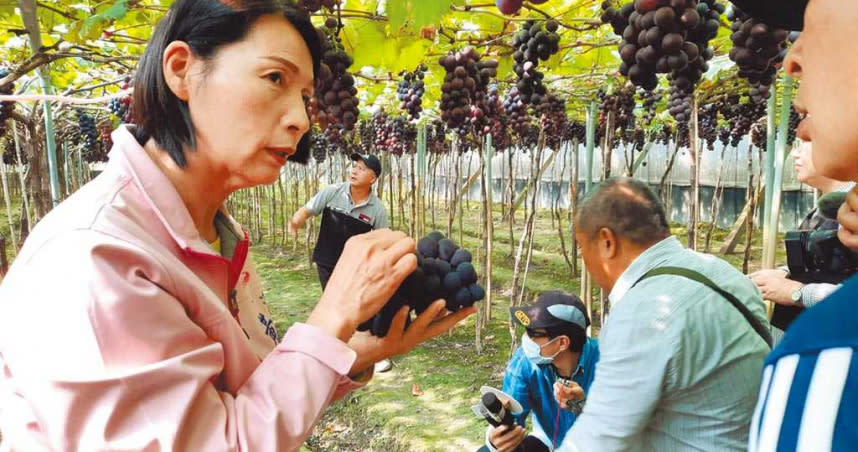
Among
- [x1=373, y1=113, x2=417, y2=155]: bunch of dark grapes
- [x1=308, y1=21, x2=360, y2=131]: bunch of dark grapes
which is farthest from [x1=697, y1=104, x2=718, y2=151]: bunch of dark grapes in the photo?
[x1=308, y1=21, x2=360, y2=131]: bunch of dark grapes

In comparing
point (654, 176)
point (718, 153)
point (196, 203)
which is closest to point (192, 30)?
point (196, 203)

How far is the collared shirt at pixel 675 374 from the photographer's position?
152 cm

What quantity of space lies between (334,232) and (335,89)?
2143 mm

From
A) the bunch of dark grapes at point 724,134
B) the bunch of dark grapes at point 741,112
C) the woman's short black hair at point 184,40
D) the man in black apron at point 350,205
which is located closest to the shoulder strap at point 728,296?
the woman's short black hair at point 184,40

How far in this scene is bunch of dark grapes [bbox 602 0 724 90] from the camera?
1690 millimetres

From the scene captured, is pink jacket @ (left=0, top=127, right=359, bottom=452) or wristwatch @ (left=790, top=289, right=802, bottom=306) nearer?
pink jacket @ (left=0, top=127, right=359, bottom=452)

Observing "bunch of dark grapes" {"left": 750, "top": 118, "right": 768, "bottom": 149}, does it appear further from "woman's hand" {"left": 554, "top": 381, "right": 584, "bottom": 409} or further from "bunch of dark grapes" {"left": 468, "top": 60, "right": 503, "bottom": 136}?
"woman's hand" {"left": 554, "top": 381, "right": 584, "bottom": 409}

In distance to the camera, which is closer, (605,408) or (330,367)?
(330,367)

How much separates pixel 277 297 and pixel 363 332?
7.12 m

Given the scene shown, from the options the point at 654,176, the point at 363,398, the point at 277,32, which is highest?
the point at 277,32

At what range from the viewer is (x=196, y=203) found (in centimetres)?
112

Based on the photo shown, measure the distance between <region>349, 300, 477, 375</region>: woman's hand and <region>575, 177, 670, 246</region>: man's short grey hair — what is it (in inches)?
39.9

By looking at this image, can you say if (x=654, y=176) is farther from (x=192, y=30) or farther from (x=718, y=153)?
(x=192, y=30)

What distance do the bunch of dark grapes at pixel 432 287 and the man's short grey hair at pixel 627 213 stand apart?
860 millimetres
